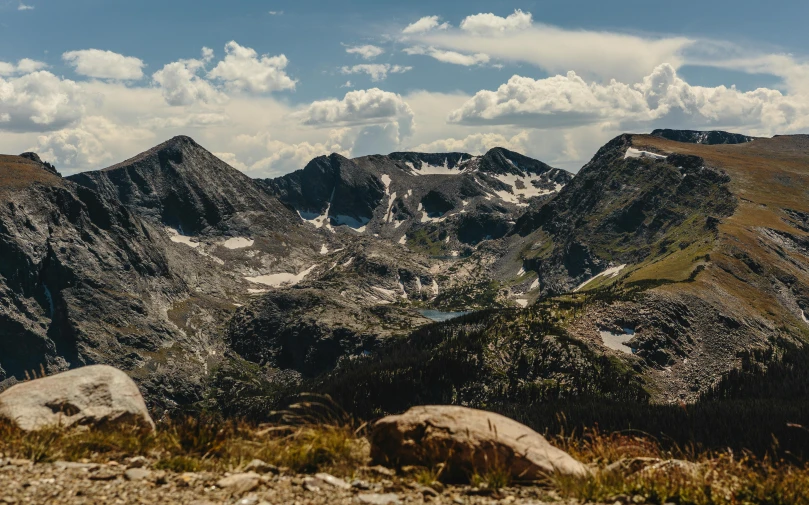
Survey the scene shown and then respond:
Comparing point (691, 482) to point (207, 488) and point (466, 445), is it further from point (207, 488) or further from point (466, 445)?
point (207, 488)

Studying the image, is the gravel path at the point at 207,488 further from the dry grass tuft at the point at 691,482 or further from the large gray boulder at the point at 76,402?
the large gray boulder at the point at 76,402

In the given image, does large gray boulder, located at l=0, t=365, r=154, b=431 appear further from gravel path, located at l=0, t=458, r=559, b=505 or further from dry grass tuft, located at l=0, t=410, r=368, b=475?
gravel path, located at l=0, t=458, r=559, b=505

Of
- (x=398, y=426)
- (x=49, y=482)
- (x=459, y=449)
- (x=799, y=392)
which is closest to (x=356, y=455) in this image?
(x=398, y=426)

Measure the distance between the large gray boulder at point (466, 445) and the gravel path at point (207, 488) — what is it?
654 millimetres

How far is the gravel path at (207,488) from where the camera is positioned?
39.2 ft

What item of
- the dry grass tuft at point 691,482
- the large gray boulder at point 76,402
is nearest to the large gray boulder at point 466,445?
the dry grass tuft at point 691,482

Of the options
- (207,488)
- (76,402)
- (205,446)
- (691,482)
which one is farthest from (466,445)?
(76,402)

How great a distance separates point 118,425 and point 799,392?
214169 millimetres

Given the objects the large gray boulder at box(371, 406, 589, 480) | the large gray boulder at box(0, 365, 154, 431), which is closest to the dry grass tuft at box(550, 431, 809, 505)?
the large gray boulder at box(371, 406, 589, 480)

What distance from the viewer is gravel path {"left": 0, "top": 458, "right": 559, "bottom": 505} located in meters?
11.9

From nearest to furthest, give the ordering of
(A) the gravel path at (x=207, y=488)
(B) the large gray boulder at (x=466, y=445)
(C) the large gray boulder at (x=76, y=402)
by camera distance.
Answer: (A) the gravel path at (x=207, y=488) → (B) the large gray boulder at (x=466, y=445) → (C) the large gray boulder at (x=76, y=402)

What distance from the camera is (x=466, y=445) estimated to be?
14086 mm

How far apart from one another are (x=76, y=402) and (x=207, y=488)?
6.40m

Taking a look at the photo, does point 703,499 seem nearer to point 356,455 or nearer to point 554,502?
point 554,502
